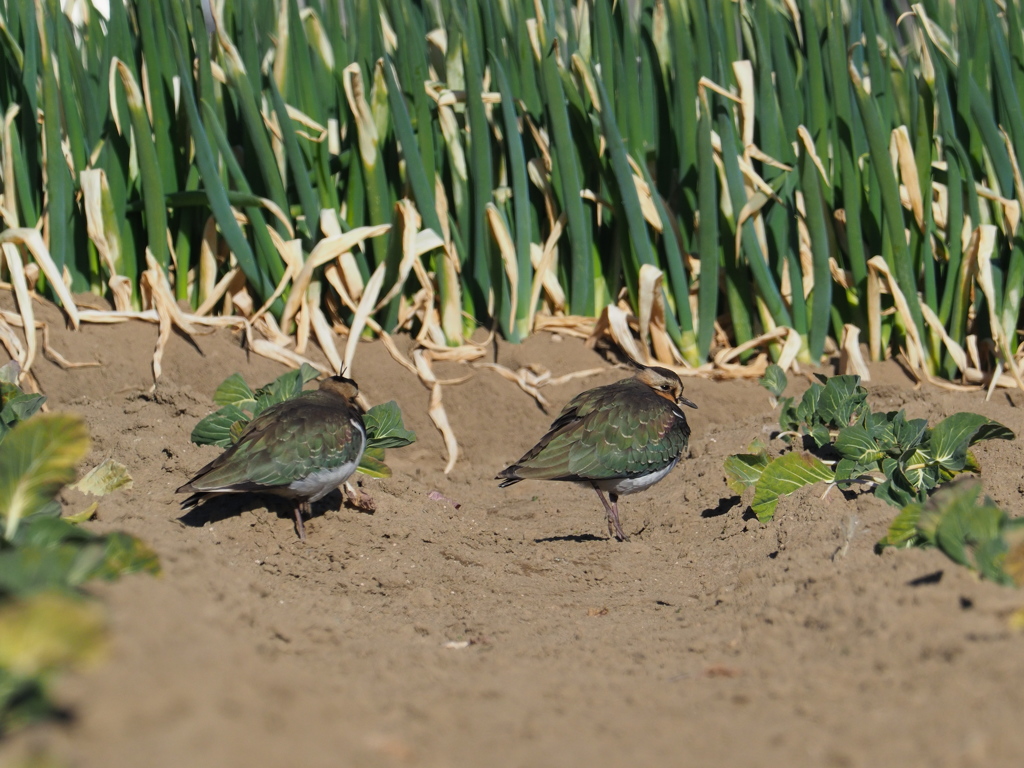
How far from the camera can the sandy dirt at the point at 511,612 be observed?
2.00m

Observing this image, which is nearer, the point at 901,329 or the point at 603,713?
the point at 603,713

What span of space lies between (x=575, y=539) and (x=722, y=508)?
0.75 meters

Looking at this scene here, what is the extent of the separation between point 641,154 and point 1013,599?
398 centimetres

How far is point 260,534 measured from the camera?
14.7ft

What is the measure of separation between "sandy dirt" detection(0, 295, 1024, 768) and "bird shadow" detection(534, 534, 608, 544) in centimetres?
1

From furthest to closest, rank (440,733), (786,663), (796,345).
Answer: (796,345) → (786,663) → (440,733)

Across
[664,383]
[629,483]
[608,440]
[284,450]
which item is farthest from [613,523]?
[284,450]

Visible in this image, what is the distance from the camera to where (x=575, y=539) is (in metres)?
4.92

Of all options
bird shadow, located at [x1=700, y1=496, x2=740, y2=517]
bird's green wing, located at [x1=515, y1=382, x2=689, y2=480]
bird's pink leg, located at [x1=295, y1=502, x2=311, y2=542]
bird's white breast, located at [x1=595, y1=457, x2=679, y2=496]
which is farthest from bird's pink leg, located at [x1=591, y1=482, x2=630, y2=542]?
bird's pink leg, located at [x1=295, y1=502, x2=311, y2=542]

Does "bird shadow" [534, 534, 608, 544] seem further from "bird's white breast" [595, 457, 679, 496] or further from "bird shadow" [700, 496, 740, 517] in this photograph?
"bird shadow" [700, 496, 740, 517]

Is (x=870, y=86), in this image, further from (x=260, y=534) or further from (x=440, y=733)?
(x=440, y=733)

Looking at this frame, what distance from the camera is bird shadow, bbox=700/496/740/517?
16.3 ft

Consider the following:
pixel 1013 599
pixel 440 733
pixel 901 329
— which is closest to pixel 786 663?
pixel 1013 599

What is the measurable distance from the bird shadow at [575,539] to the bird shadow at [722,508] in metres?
0.53
